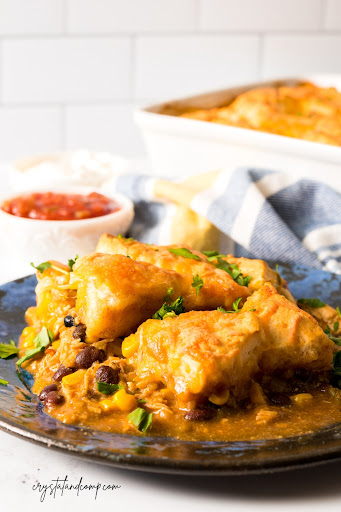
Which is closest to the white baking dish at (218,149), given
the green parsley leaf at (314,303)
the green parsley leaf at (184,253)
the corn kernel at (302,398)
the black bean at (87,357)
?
the green parsley leaf at (314,303)

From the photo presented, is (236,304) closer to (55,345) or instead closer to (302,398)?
(302,398)

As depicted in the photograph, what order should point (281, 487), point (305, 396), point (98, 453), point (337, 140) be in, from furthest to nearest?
point (337, 140)
point (305, 396)
point (281, 487)
point (98, 453)

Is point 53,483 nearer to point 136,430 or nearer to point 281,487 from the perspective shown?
point 136,430

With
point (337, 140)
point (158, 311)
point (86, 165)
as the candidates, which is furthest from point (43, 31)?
point (158, 311)

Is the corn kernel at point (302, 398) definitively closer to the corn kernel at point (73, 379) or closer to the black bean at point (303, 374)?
the black bean at point (303, 374)

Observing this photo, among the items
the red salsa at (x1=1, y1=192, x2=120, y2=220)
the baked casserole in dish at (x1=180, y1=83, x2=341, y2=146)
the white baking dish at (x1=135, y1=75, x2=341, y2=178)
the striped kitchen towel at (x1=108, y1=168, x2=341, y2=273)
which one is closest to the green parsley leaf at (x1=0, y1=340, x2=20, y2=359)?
the red salsa at (x1=1, y1=192, x2=120, y2=220)

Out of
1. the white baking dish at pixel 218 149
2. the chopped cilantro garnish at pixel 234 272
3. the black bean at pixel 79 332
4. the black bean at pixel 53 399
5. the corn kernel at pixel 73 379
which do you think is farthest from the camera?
the white baking dish at pixel 218 149

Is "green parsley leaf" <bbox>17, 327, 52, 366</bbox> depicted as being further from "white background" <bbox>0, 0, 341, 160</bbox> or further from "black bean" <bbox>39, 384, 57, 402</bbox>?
"white background" <bbox>0, 0, 341, 160</bbox>
